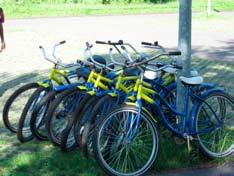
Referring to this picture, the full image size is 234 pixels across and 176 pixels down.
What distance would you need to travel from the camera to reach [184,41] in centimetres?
546

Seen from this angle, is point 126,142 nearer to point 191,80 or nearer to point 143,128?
point 143,128

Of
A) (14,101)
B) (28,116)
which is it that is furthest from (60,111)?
(14,101)

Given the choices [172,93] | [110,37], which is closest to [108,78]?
[172,93]

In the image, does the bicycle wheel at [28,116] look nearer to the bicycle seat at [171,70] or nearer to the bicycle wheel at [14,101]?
the bicycle wheel at [14,101]

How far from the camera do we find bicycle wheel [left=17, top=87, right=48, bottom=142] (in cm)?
595

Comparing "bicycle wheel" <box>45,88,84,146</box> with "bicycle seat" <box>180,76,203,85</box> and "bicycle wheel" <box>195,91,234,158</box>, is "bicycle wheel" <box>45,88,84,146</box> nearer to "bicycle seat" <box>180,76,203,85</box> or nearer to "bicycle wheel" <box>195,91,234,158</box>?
"bicycle seat" <box>180,76,203,85</box>

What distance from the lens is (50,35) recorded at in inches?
684

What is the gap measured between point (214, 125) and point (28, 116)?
2220mm

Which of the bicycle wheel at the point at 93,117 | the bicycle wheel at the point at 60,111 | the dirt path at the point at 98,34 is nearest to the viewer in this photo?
the bicycle wheel at the point at 93,117

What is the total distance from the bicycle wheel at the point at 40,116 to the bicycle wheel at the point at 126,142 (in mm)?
1185

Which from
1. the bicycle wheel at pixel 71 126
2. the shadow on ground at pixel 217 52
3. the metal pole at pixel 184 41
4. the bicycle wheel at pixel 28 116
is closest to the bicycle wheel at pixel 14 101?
the bicycle wheel at pixel 28 116

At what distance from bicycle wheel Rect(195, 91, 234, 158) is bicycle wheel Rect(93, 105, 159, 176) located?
61cm

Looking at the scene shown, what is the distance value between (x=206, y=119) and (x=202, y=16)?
55.7 feet

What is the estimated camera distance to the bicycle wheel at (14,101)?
20.6 feet
